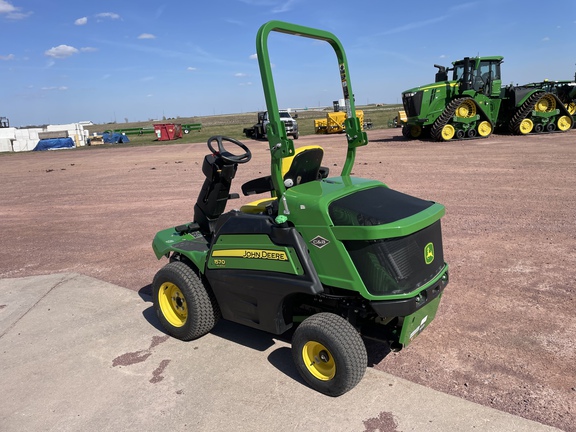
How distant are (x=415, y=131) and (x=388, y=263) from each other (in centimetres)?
1754

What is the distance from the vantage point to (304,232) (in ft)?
9.77

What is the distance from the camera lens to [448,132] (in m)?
17.5

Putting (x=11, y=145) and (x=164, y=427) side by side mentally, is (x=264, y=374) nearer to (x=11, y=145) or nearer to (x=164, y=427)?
(x=164, y=427)

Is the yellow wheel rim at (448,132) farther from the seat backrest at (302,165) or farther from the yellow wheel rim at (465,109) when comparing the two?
the seat backrest at (302,165)

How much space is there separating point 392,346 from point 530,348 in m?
1.09

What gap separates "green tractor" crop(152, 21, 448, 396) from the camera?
9.13 feet

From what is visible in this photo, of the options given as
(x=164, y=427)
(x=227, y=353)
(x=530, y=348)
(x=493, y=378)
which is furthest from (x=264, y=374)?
(x=530, y=348)

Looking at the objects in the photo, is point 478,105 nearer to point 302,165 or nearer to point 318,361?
point 302,165

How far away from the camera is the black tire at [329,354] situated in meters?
2.78

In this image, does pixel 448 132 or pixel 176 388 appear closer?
pixel 176 388

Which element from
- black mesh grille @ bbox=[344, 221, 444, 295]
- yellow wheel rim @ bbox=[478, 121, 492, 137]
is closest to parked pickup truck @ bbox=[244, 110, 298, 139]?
yellow wheel rim @ bbox=[478, 121, 492, 137]

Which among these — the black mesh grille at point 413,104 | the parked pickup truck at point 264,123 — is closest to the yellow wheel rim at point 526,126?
the black mesh grille at point 413,104

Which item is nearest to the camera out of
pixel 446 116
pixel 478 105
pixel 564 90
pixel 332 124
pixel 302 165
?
pixel 302 165

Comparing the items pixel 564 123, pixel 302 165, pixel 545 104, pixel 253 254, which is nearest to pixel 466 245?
pixel 302 165
